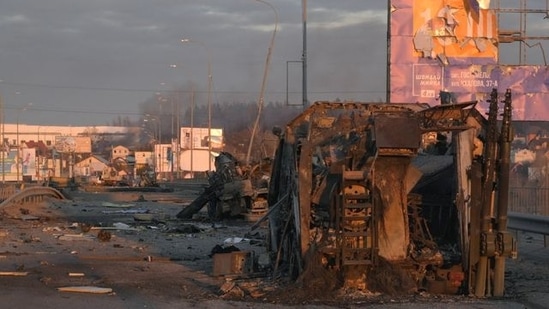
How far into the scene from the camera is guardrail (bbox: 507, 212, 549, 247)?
1647 cm

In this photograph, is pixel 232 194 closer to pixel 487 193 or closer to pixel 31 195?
pixel 31 195

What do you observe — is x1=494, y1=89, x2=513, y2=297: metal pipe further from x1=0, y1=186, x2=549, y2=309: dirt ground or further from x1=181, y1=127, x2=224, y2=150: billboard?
x1=181, y1=127, x2=224, y2=150: billboard

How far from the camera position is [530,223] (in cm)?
1717

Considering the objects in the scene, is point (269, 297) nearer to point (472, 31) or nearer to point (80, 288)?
point (80, 288)

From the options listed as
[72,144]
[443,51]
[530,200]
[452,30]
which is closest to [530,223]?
[530,200]

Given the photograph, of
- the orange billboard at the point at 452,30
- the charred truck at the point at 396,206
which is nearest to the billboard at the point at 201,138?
the orange billboard at the point at 452,30

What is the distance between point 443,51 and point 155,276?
21.8 metres

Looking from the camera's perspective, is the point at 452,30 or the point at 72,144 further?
the point at 72,144

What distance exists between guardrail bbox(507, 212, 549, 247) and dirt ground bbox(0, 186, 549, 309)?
72cm

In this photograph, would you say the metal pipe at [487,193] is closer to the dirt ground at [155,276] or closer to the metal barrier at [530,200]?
the dirt ground at [155,276]

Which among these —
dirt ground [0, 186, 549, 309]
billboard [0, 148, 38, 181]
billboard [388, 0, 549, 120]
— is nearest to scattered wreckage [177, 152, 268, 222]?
dirt ground [0, 186, 549, 309]

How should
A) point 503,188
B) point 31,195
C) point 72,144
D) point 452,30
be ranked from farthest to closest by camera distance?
point 72,144 → point 31,195 → point 452,30 → point 503,188

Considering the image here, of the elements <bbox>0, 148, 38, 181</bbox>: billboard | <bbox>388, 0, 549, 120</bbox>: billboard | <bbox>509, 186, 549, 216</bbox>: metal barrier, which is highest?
<bbox>388, 0, 549, 120</bbox>: billboard

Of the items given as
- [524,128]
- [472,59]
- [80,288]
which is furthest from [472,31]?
[80,288]
